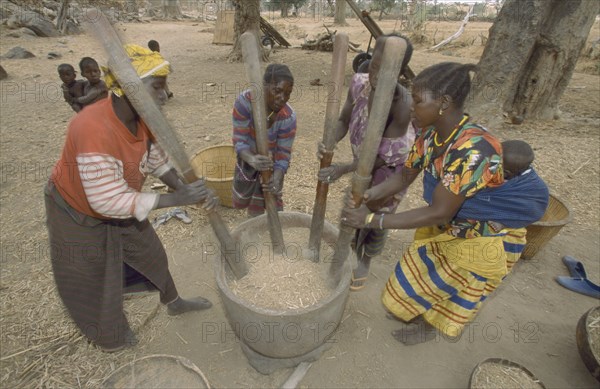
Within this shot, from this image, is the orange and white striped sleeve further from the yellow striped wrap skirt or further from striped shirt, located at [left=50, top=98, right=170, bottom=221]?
the yellow striped wrap skirt

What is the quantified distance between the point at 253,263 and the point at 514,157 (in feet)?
5.43

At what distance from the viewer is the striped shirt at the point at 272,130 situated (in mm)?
2348

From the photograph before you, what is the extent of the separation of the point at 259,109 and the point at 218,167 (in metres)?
2.10

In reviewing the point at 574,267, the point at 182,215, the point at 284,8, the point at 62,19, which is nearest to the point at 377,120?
the point at 182,215

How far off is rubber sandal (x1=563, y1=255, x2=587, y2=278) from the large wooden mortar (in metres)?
2.37

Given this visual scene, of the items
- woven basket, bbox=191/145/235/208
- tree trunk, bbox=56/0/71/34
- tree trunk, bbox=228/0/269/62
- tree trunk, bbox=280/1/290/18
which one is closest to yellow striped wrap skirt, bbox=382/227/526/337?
woven basket, bbox=191/145/235/208

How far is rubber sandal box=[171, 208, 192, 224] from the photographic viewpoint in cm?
346

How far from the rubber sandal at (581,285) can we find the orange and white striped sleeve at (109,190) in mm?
3276

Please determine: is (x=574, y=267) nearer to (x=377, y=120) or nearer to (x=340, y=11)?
(x=377, y=120)

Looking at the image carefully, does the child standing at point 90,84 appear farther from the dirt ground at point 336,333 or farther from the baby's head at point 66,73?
the dirt ground at point 336,333

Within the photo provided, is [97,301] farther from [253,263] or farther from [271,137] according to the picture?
[271,137]

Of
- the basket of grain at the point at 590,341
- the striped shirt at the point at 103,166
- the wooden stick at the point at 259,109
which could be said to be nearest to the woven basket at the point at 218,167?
the wooden stick at the point at 259,109

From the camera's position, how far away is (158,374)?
1787 millimetres

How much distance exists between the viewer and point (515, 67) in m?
5.30
